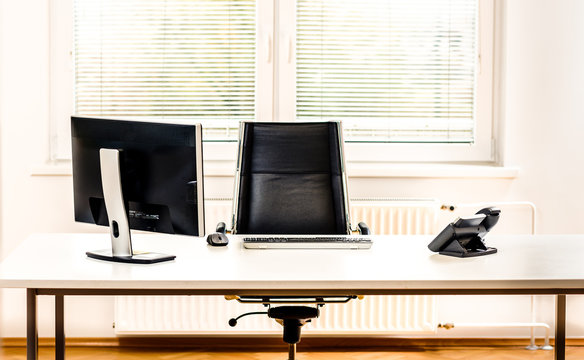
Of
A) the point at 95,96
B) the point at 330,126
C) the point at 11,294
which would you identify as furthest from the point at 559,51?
the point at 11,294

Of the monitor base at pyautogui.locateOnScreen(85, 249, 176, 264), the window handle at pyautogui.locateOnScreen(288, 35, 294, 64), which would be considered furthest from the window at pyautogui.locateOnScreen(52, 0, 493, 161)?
the monitor base at pyautogui.locateOnScreen(85, 249, 176, 264)

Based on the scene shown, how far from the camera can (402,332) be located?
351cm

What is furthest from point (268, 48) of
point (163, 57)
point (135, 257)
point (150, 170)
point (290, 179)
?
point (135, 257)

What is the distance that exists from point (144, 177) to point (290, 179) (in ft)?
2.90

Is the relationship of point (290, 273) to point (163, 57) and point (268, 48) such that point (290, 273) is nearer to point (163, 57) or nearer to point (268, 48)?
point (268, 48)

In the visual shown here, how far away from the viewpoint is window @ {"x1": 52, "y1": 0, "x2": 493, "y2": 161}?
364cm

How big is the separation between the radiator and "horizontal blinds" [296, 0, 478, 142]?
49 cm

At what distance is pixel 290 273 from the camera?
1943mm

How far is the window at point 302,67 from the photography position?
11.9ft

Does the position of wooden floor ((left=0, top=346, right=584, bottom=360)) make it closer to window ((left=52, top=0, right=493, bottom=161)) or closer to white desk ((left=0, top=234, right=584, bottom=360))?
window ((left=52, top=0, right=493, bottom=161))

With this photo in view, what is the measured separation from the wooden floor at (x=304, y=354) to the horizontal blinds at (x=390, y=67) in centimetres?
114

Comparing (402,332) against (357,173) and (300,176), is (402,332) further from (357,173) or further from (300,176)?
(300,176)

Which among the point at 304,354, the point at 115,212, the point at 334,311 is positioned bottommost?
the point at 304,354

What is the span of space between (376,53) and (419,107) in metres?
0.38
